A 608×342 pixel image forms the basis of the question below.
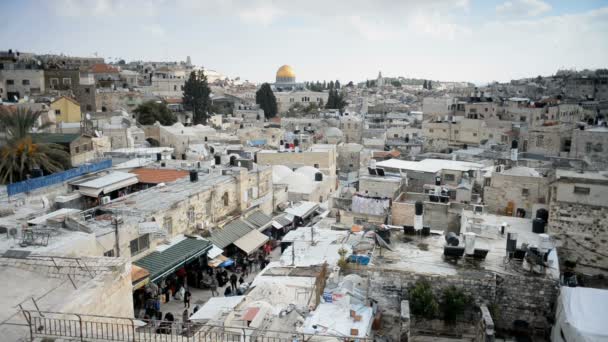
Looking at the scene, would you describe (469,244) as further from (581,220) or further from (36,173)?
(36,173)

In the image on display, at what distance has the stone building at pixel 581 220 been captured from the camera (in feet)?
45.9

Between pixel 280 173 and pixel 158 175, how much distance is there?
31.4ft

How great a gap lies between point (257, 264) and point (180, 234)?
11.0 feet

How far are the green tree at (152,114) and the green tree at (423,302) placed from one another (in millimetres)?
38631

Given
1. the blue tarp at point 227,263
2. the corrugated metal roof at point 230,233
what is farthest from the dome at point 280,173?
the blue tarp at point 227,263

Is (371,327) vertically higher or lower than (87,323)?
lower

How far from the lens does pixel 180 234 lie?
17.6 meters

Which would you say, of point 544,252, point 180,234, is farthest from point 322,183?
point 544,252

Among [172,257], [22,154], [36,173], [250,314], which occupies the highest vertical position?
[22,154]

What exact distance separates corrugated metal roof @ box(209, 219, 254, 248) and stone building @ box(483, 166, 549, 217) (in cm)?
980

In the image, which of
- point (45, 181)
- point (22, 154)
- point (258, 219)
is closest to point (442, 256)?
point (258, 219)

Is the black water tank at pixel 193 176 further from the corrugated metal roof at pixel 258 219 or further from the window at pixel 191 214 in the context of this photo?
the corrugated metal roof at pixel 258 219

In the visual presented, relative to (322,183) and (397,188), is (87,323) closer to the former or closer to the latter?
(397,188)

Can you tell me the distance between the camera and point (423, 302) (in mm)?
10258
